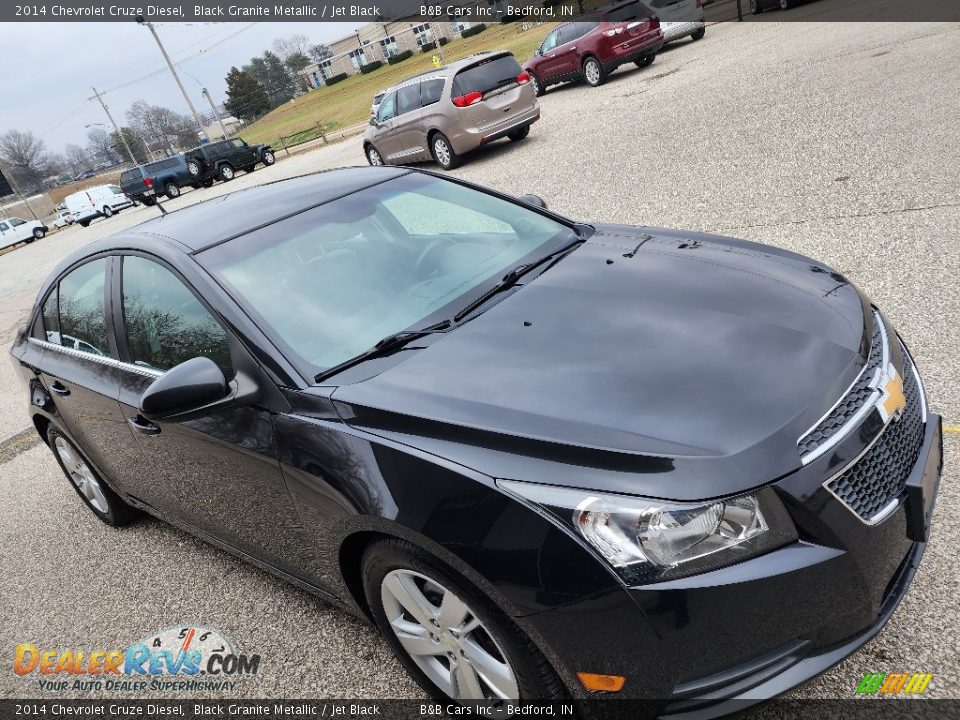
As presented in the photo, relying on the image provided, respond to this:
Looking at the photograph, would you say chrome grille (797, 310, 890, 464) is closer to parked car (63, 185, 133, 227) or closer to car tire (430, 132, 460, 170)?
car tire (430, 132, 460, 170)

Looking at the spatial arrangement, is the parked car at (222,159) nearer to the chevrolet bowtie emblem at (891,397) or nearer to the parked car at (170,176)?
the parked car at (170,176)

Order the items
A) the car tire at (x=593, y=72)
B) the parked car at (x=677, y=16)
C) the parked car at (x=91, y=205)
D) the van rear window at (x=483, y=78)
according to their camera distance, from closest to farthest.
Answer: the van rear window at (x=483, y=78) → the car tire at (x=593, y=72) → the parked car at (x=677, y=16) → the parked car at (x=91, y=205)

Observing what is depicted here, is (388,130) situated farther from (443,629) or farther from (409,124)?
(443,629)

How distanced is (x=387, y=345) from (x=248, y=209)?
1209 millimetres

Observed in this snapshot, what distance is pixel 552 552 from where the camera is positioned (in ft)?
6.28

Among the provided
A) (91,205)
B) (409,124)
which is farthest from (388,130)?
(91,205)

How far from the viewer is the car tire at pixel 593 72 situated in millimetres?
17731

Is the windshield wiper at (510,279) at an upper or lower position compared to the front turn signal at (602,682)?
upper

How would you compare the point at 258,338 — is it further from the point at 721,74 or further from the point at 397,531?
the point at 721,74

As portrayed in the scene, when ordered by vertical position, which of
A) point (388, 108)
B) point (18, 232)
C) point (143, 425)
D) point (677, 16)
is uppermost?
point (143, 425)

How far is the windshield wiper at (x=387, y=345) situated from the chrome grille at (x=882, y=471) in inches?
56.3

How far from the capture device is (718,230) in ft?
22.0

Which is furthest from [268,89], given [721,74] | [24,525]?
[24,525]

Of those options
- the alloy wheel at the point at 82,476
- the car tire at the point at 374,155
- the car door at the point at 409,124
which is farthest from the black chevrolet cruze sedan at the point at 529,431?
the car tire at the point at 374,155
